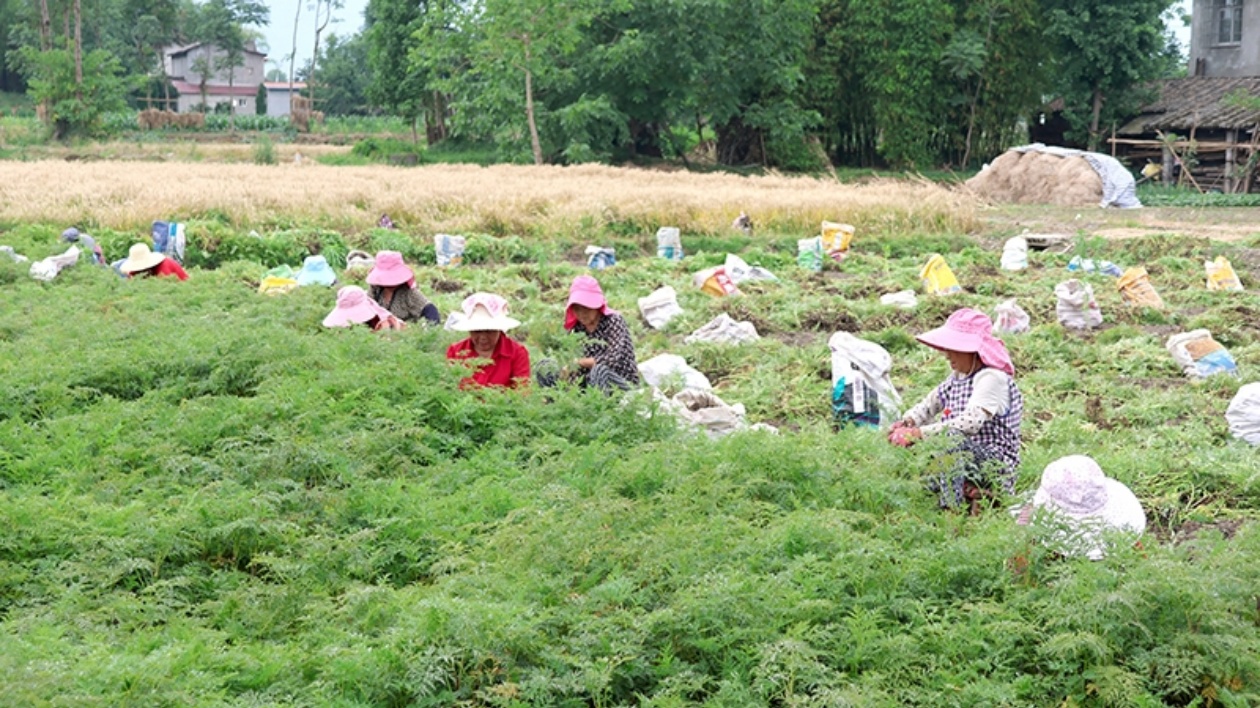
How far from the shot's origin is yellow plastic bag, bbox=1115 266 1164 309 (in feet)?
44.5

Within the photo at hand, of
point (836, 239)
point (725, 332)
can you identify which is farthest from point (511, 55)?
point (725, 332)

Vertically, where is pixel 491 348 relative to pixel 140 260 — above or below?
below

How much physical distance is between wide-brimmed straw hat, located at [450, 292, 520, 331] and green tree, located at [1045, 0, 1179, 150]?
33119 mm

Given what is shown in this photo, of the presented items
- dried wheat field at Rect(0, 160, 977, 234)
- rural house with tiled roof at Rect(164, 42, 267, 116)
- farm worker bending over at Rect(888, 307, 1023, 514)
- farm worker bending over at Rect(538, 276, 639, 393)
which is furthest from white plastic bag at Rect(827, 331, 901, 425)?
rural house with tiled roof at Rect(164, 42, 267, 116)

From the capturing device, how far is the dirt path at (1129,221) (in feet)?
Result: 67.4

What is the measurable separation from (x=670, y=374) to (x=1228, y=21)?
119ft

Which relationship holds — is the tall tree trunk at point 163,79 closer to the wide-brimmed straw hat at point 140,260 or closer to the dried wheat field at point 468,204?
the dried wheat field at point 468,204

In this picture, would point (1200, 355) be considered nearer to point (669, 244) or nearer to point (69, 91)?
point (669, 244)

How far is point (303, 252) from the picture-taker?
17.6 metres

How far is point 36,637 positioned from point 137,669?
1.92ft

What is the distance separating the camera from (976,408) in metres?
6.55

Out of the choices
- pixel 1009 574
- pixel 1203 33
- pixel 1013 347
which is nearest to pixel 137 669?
pixel 1009 574

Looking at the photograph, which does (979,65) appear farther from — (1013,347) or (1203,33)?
(1013,347)

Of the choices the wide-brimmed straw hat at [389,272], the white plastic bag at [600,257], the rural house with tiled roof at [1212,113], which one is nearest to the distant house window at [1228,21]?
the rural house with tiled roof at [1212,113]
